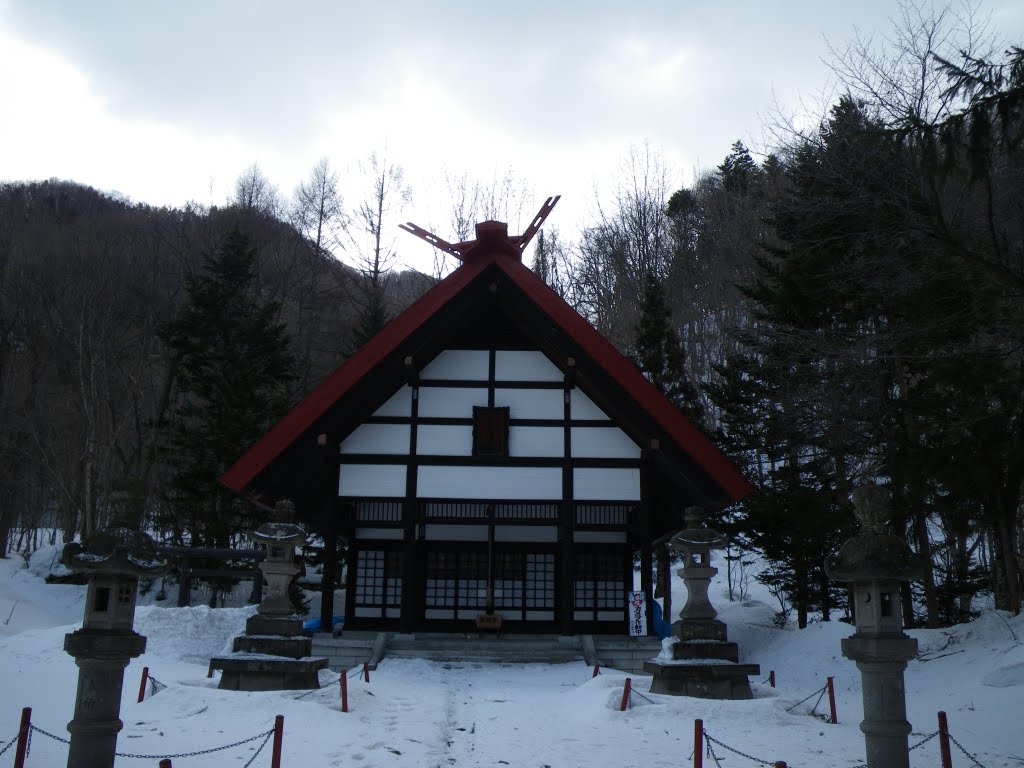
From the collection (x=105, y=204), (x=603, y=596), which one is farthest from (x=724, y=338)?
(x=105, y=204)

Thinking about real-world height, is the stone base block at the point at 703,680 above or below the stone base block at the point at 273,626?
below

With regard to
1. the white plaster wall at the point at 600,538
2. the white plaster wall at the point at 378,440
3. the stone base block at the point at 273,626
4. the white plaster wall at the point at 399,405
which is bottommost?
the stone base block at the point at 273,626

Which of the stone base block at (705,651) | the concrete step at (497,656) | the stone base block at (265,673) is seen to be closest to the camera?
the stone base block at (265,673)

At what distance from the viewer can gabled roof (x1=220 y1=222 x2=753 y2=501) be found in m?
13.9

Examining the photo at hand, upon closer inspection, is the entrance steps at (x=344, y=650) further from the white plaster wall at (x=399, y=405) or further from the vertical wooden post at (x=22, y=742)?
the vertical wooden post at (x=22, y=742)

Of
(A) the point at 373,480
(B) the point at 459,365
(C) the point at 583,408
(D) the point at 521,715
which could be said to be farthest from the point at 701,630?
(B) the point at 459,365

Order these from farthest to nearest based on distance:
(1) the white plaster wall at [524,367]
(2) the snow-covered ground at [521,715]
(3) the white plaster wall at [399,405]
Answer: (1) the white plaster wall at [524,367]
(3) the white plaster wall at [399,405]
(2) the snow-covered ground at [521,715]

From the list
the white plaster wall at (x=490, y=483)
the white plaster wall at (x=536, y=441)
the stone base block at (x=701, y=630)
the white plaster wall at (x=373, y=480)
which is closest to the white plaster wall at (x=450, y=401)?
the white plaster wall at (x=536, y=441)

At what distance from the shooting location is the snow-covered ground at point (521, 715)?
27.5 feet

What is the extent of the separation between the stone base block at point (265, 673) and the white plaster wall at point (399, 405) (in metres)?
5.70

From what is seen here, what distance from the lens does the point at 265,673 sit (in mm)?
10773

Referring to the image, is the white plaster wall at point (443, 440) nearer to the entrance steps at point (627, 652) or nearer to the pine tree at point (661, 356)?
the entrance steps at point (627, 652)

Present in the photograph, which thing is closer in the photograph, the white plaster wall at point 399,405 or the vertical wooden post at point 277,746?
the vertical wooden post at point 277,746

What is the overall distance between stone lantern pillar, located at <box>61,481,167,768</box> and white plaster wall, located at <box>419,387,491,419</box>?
26.3 feet
